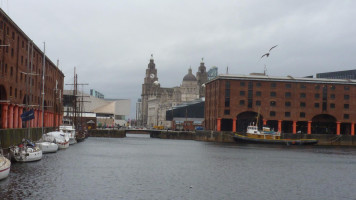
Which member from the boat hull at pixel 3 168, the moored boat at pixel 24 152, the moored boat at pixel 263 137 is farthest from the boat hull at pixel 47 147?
the moored boat at pixel 263 137

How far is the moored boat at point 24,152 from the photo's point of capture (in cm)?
5759

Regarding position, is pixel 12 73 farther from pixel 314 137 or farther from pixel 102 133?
pixel 102 133

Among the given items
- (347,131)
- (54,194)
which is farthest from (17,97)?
(347,131)

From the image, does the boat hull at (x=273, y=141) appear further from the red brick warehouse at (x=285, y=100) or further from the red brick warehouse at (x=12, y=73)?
the red brick warehouse at (x=12, y=73)

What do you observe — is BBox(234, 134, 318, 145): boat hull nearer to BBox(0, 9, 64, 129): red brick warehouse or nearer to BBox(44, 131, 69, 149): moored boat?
BBox(44, 131, 69, 149): moored boat

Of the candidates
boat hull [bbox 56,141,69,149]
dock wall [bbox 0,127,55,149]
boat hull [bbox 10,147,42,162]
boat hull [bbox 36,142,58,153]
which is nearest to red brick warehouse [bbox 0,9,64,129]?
dock wall [bbox 0,127,55,149]

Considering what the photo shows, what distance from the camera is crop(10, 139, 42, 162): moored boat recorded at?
57594mm

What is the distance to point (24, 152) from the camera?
58.2 m

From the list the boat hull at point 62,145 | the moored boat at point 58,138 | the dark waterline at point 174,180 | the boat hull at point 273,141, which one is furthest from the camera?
the boat hull at point 273,141

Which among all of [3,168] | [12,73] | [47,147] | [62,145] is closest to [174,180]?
[3,168]

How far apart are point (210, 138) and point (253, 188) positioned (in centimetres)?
9553

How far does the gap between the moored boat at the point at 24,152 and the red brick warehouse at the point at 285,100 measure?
8250cm

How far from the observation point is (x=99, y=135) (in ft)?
608

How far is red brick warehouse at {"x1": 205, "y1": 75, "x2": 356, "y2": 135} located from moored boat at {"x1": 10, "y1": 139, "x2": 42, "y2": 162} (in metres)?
82.5
